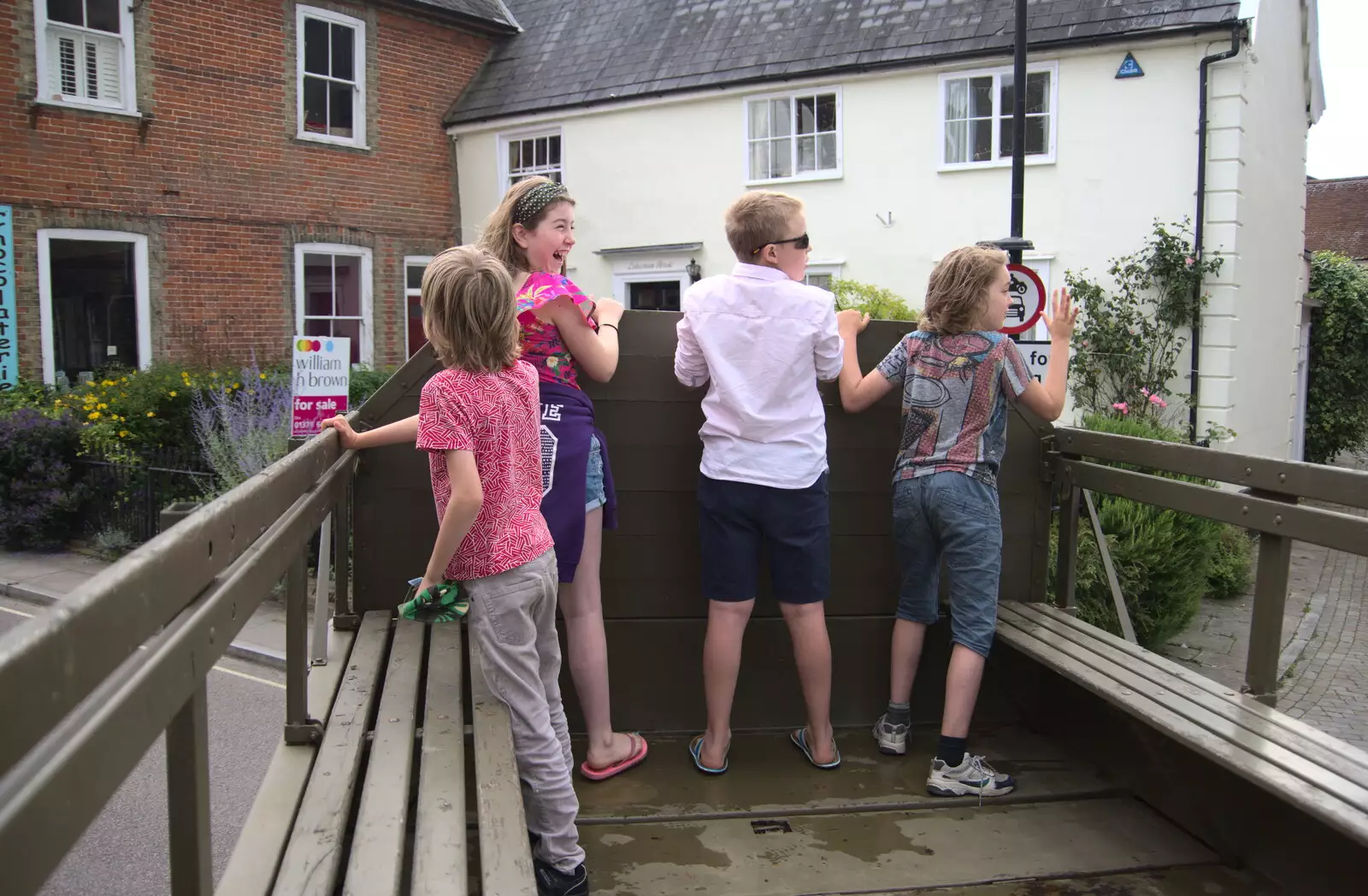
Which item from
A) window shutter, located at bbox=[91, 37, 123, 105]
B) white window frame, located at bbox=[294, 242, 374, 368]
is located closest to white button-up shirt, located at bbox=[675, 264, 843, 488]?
window shutter, located at bbox=[91, 37, 123, 105]

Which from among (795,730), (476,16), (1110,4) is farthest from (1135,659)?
(476,16)

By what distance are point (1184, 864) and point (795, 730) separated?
130 cm

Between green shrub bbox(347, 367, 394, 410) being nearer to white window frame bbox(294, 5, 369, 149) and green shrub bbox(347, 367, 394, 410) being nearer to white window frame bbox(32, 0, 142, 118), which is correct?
white window frame bbox(294, 5, 369, 149)

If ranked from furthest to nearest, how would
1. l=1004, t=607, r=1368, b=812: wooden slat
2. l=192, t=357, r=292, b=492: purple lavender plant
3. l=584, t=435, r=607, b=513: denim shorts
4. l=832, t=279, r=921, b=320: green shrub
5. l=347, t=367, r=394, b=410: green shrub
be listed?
l=347, t=367, r=394, b=410: green shrub → l=832, t=279, r=921, b=320: green shrub → l=192, t=357, r=292, b=492: purple lavender plant → l=584, t=435, r=607, b=513: denim shorts → l=1004, t=607, r=1368, b=812: wooden slat

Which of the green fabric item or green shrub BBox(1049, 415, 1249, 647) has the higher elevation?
the green fabric item

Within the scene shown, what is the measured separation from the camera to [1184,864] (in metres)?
3.07

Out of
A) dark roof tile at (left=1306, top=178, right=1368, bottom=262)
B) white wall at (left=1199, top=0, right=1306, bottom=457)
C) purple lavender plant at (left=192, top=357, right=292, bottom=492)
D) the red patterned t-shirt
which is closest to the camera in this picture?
the red patterned t-shirt

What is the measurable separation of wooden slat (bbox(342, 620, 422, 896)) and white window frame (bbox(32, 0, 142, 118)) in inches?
521

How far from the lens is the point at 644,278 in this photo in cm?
1705

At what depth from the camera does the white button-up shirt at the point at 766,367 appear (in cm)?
331

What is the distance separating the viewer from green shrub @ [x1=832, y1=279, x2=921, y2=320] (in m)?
13.3

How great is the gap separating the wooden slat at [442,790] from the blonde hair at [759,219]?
151 centimetres

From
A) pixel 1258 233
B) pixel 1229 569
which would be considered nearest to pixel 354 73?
pixel 1258 233

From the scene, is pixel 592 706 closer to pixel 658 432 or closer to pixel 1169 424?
pixel 658 432
